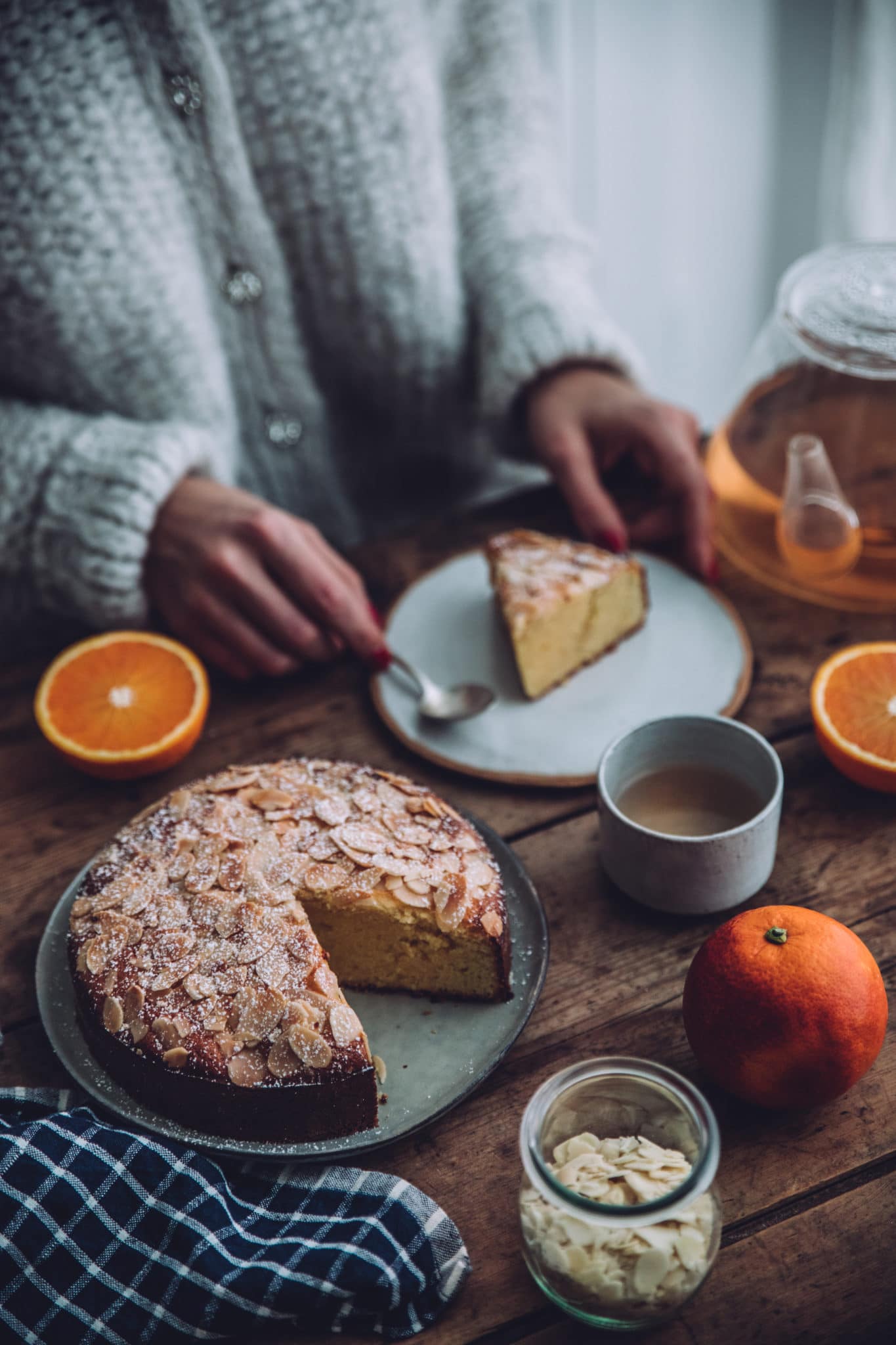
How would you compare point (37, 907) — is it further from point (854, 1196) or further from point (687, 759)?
point (854, 1196)

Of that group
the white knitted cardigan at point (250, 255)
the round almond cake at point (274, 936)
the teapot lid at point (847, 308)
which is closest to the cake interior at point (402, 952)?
the round almond cake at point (274, 936)

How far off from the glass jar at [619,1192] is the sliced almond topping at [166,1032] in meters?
0.34

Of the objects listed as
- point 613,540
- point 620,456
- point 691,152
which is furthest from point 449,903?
point 691,152

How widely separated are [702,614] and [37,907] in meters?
0.96

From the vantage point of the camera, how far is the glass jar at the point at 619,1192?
822 mm

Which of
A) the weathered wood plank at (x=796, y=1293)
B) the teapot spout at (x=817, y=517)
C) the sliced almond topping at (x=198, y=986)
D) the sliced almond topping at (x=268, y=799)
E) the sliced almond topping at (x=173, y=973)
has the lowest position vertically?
the weathered wood plank at (x=796, y=1293)

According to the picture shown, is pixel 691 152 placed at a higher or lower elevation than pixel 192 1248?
higher

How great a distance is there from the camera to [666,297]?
316 cm

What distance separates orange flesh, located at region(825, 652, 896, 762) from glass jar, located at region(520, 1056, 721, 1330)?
0.54 metres

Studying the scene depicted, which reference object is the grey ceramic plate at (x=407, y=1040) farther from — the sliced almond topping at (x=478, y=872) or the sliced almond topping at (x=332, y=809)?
the sliced almond topping at (x=332, y=809)

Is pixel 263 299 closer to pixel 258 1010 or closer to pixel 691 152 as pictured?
pixel 258 1010

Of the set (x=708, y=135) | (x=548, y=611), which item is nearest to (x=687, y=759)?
(x=548, y=611)

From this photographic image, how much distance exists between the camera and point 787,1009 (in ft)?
3.05

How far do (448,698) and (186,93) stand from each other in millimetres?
897
